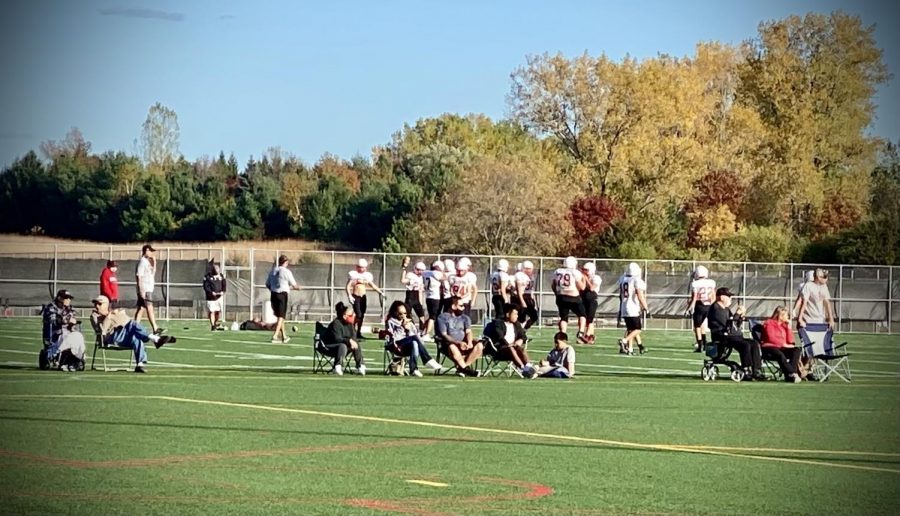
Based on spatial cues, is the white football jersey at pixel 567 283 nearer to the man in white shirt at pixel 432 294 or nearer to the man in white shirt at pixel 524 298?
the man in white shirt at pixel 524 298

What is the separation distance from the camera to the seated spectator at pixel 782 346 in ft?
79.0

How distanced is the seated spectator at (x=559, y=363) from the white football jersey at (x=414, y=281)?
11659 millimetres

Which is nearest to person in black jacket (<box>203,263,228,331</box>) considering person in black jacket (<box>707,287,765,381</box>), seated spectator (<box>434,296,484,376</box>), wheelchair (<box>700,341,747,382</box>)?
seated spectator (<box>434,296,484,376</box>)

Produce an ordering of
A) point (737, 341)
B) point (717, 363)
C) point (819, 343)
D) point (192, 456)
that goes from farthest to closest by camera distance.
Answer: point (819, 343) < point (717, 363) < point (737, 341) < point (192, 456)

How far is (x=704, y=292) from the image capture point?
3309 cm

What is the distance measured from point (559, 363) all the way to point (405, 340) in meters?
2.39

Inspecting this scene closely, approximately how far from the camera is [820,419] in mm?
17609

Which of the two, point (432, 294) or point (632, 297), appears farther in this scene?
point (432, 294)

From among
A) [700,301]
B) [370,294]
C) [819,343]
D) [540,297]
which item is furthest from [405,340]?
[540,297]

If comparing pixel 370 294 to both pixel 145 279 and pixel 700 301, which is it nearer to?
pixel 700 301

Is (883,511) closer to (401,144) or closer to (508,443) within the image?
(508,443)

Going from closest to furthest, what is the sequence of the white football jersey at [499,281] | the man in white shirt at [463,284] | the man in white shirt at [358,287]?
1. the man in white shirt at [463,284]
2. the man in white shirt at [358,287]
3. the white football jersey at [499,281]

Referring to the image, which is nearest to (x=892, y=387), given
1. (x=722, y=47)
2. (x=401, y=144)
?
(x=722, y=47)

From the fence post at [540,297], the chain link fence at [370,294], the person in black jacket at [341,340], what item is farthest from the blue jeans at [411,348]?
the fence post at [540,297]
